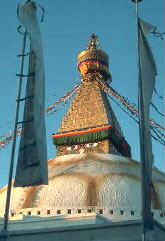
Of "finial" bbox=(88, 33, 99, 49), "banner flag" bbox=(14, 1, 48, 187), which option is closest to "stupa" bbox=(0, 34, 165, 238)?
"finial" bbox=(88, 33, 99, 49)

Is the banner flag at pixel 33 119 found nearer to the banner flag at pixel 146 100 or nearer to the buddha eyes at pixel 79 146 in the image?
the banner flag at pixel 146 100

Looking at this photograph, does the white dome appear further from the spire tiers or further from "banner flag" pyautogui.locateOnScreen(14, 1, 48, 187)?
the spire tiers

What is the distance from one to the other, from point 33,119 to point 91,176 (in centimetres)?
937

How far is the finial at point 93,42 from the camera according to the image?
116ft

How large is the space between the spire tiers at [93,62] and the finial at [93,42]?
164 mm

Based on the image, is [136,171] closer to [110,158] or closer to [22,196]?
[110,158]

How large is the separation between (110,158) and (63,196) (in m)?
4.78

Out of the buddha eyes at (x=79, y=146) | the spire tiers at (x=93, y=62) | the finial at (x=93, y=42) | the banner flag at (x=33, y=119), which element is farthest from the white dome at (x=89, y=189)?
the finial at (x=93, y=42)

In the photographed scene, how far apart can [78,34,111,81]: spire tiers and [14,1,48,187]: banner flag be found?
62.9 ft

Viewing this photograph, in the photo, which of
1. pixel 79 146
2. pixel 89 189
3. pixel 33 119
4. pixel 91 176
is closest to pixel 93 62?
pixel 79 146

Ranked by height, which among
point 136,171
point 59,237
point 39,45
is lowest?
point 59,237

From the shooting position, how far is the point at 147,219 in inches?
452

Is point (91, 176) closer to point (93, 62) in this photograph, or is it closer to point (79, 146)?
point (79, 146)

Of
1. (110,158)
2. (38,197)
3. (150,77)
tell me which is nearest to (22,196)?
(38,197)
